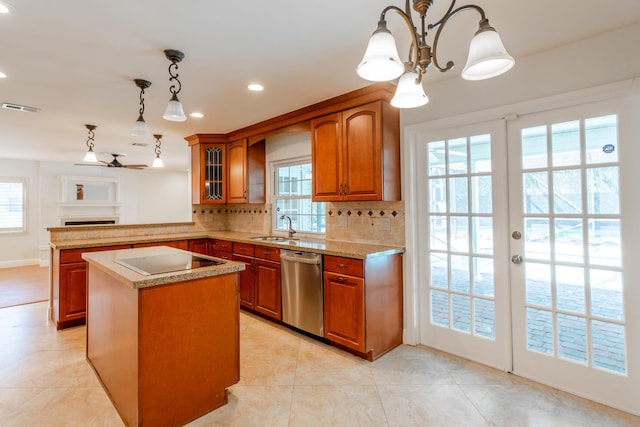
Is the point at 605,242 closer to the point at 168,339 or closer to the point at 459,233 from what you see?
the point at 459,233

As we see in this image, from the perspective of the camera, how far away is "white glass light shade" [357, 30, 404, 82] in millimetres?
1155

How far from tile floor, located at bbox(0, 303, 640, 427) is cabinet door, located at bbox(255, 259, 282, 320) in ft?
1.68

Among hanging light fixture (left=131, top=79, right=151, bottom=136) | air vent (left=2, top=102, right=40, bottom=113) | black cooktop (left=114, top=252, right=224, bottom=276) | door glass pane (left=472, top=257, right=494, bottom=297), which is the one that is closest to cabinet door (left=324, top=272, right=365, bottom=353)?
door glass pane (left=472, top=257, right=494, bottom=297)

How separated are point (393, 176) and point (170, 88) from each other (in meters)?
2.07

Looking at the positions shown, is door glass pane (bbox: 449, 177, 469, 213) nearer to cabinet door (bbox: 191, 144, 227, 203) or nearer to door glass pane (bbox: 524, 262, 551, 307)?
door glass pane (bbox: 524, 262, 551, 307)

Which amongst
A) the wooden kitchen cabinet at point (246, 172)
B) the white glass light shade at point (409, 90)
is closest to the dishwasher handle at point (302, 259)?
the wooden kitchen cabinet at point (246, 172)

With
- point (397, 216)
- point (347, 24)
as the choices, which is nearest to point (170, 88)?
point (347, 24)

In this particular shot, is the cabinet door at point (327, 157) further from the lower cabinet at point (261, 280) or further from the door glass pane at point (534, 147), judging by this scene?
the door glass pane at point (534, 147)

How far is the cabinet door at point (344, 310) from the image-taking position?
102 inches

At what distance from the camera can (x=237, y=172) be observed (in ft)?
14.6

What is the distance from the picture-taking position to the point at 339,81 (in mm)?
2688

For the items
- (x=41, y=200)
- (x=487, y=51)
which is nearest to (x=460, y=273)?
(x=487, y=51)

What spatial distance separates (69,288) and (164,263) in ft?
6.62

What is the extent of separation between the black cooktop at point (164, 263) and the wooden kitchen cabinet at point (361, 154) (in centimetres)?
138
